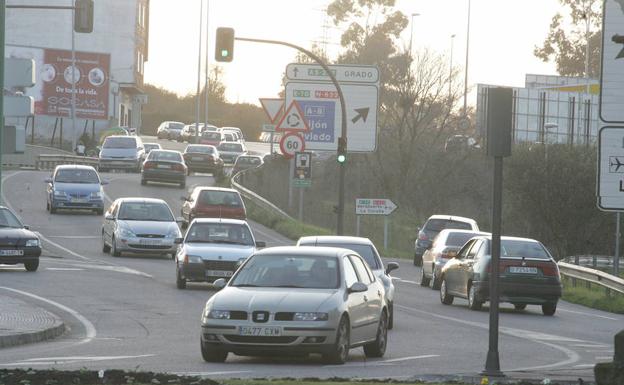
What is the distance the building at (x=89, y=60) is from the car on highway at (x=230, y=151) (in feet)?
44.1

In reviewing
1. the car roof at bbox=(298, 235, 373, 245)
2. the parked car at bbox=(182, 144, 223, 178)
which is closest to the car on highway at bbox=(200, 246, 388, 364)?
the car roof at bbox=(298, 235, 373, 245)

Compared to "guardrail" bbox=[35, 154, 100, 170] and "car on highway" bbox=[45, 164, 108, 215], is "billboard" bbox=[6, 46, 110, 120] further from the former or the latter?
"car on highway" bbox=[45, 164, 108, 215]

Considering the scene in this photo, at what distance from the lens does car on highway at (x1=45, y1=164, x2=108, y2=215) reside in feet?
166

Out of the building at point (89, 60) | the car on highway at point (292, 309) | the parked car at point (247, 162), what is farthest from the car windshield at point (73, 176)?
the building at point (89, 60)

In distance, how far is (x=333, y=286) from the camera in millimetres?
17000

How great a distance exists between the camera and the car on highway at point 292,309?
16156mm

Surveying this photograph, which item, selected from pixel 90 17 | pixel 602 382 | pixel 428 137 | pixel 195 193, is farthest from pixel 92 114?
pixel 602 382

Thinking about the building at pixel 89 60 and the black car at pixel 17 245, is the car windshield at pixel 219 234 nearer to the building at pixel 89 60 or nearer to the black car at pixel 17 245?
the black car at pixel 17 245

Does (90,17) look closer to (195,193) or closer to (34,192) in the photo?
(195,193)

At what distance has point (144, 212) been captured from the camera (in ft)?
128

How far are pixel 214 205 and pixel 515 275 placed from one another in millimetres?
20312

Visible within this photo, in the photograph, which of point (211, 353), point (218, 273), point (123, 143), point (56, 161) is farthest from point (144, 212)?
point (56, 161)

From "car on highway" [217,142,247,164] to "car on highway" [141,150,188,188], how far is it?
22.8m

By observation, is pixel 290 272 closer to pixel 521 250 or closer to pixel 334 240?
pixel 334 240
